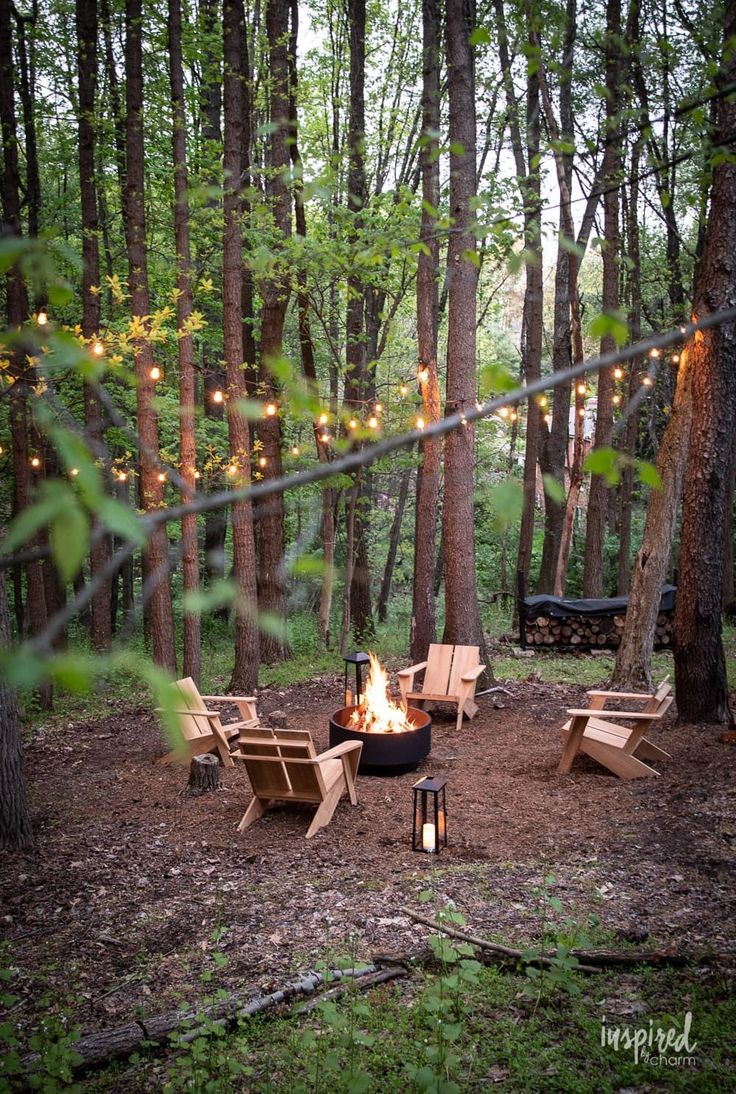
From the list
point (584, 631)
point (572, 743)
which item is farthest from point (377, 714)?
point (584, 631)

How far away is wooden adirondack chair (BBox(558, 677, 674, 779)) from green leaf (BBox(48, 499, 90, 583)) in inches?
226

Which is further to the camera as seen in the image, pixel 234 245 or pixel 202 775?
pixel 234 245

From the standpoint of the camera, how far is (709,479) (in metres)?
6.86

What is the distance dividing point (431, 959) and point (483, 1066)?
76 centimetres

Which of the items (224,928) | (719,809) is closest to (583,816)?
(719,809)

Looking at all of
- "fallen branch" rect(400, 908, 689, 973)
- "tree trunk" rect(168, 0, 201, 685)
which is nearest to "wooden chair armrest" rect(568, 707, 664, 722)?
"fallen branch" rect(400, 908, 689, 973)

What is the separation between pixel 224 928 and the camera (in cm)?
397

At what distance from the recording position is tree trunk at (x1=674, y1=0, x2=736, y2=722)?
21.5 feet

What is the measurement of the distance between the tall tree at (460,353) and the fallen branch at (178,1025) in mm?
5967

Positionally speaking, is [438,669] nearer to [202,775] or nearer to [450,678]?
[450,678]

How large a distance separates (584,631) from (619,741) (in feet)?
21.1

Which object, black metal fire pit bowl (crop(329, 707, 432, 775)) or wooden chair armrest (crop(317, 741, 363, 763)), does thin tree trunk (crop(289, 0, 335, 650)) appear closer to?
black metal fire pit bowl (crop(329, 707, 432, 775))

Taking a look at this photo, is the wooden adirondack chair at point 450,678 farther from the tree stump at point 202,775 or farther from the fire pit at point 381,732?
the tree stump at point 202,775

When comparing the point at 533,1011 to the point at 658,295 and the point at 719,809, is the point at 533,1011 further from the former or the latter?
the point at 658,295
